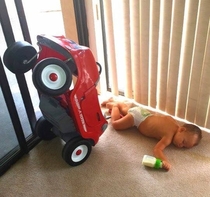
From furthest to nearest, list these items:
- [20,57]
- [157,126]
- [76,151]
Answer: [157,126] → [76,151] → [20,57]

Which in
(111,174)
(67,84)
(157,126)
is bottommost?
(111,174)


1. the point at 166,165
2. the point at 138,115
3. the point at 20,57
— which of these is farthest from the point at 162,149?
the point at 20,57

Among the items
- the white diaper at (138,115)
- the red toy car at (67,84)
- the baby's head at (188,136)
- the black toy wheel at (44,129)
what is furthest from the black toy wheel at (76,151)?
the baby's head at (188,136)

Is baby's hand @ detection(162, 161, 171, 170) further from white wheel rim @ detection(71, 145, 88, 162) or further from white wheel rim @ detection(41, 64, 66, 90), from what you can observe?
white wheel rim @ detection(41, 64, 66, 90)

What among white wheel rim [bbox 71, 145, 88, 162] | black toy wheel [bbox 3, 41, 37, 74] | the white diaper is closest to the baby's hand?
the white diaper

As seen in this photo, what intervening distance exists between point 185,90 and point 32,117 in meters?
1.06

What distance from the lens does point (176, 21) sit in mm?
1286

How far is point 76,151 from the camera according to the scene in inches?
50.1

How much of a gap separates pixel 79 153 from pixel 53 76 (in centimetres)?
52

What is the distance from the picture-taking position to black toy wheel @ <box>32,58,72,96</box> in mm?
997

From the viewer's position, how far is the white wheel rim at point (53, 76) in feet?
3.32

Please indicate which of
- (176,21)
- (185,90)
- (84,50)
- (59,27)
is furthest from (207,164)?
(59,27)

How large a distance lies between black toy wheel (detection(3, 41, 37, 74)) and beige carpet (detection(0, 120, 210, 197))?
0.58 meters

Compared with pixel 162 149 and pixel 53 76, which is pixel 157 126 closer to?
pixel 162 149
